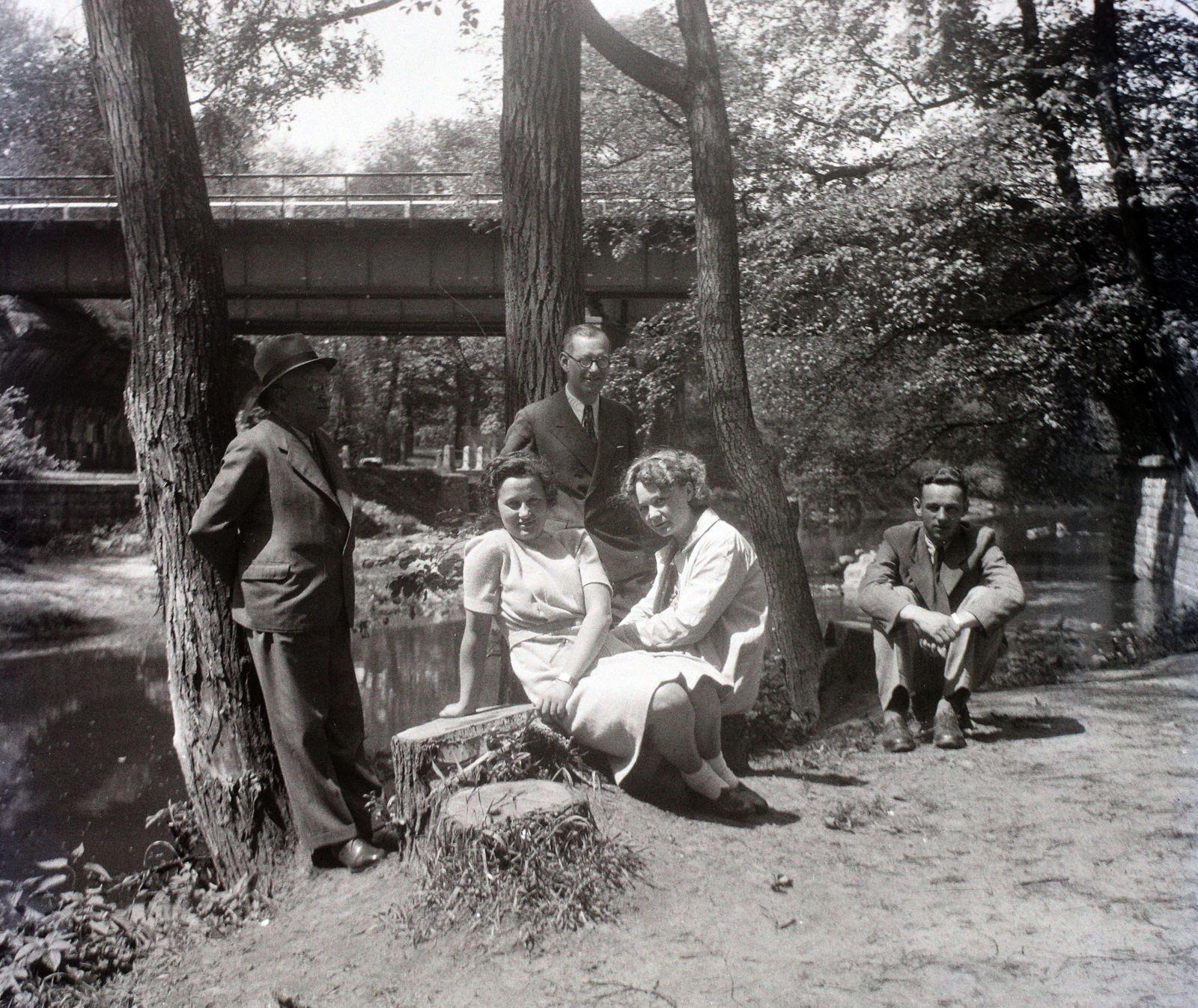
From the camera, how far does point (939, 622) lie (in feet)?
15.8

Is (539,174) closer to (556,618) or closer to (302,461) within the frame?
(302,461)

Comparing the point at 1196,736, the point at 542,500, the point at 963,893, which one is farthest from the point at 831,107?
the point at 963,893

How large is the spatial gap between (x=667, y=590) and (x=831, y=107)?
818 cm

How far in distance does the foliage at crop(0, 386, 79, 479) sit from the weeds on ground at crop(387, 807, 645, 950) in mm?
6964

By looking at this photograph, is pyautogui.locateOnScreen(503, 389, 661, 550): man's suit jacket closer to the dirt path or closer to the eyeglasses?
the eyeglasses

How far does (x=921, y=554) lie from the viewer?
4.96m

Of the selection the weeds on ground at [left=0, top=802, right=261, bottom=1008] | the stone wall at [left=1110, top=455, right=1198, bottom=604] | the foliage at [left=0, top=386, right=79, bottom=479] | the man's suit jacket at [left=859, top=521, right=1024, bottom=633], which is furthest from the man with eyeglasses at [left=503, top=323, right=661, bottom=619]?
the foliage at [left=0, top=386, right=79, bottom=479]

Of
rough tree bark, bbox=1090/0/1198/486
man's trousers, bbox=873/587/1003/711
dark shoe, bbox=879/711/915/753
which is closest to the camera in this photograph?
man's trousers, bbox=873/587/1003/711

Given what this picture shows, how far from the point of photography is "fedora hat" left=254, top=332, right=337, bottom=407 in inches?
148

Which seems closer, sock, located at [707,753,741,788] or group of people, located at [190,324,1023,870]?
group of people, located at [190,324,1023,870]

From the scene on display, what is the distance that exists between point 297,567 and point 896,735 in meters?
2.92

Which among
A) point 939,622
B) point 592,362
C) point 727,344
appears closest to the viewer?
point 592,362

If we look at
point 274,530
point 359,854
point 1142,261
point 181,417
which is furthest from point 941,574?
point 1142,261

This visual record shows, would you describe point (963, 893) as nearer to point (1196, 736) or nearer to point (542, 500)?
point (542, 500)
